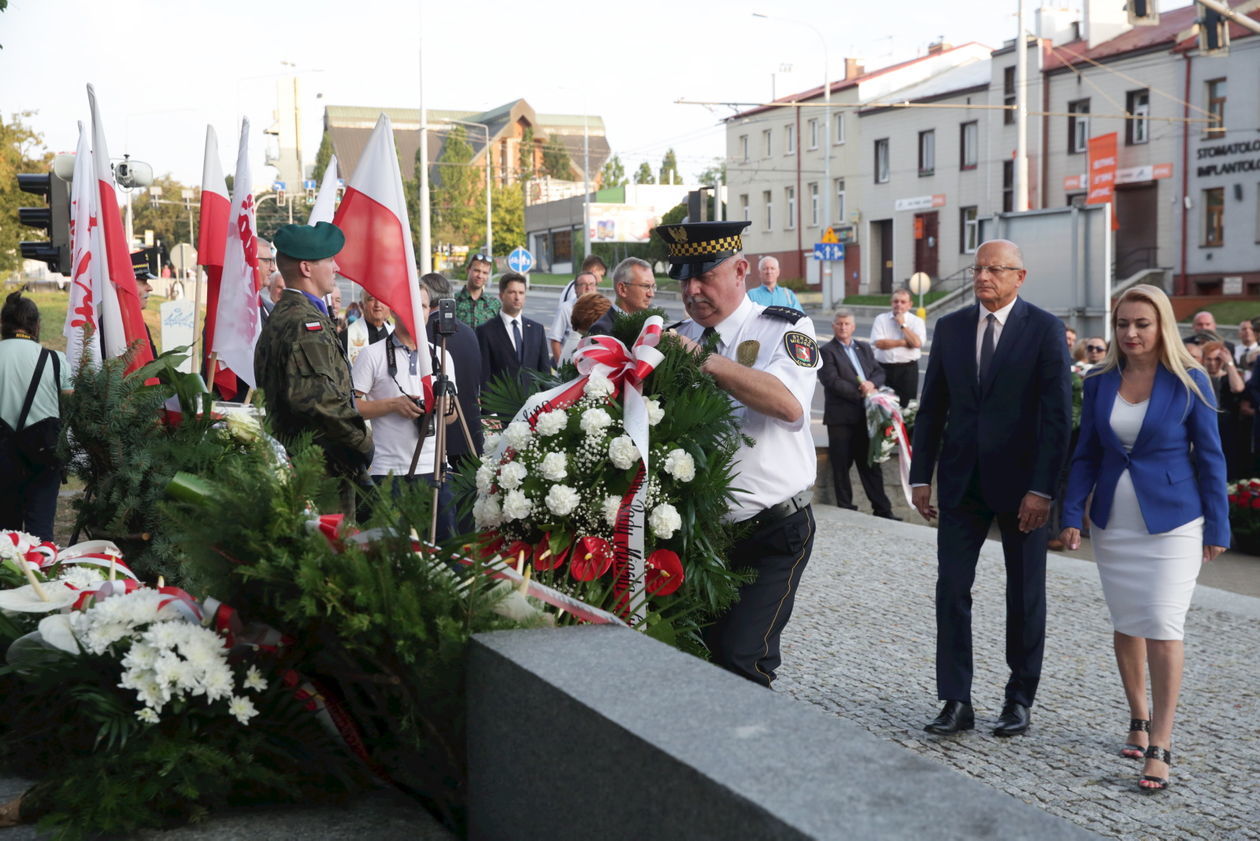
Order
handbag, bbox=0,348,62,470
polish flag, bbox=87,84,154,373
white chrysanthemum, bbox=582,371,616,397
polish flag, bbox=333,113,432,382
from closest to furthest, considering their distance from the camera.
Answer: white chrysanthemum, bbox=582,371,616,397, polish flag, bbox=333,113,432,382, polish flag, bbox=87,84,154,373, handbag, bbox=0,348,62,470

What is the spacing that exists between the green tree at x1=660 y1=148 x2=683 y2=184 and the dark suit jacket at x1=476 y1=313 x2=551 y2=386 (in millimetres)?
124654

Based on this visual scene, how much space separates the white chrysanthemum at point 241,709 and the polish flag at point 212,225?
4491 millimetres

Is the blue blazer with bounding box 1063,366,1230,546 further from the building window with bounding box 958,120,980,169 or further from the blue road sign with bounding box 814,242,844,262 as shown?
the building window with bounding box 958,120,980,169

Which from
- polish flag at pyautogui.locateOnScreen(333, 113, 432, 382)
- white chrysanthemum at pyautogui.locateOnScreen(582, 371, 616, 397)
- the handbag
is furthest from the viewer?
the handbag

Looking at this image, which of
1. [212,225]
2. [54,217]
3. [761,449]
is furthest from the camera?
[54,217]

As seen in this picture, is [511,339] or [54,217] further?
[54,217]

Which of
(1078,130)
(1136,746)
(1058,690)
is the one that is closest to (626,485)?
(1136,746)

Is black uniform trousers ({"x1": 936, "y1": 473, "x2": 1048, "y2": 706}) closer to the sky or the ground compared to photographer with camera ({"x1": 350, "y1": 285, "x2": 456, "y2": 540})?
closer to the ground

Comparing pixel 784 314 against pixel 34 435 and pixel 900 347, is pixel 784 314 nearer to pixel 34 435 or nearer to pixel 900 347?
pixel 34 435

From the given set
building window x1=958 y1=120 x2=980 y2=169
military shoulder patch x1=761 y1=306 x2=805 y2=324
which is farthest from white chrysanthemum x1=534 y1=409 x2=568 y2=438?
building window x1=958 y1=120 x2=980 y2=169

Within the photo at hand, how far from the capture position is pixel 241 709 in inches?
115

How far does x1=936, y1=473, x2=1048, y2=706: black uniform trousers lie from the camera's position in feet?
18.4

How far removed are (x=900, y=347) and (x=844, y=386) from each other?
1766mm

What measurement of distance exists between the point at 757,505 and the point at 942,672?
5.74 feet
